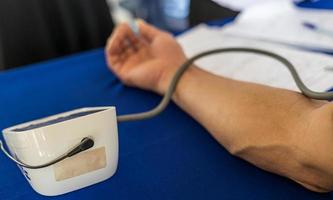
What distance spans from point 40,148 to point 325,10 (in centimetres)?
87

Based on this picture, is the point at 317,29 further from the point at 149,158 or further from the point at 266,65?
the point at 149,158

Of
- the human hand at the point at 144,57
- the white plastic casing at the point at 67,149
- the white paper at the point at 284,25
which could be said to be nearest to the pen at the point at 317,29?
the white paper at the point at 284,25

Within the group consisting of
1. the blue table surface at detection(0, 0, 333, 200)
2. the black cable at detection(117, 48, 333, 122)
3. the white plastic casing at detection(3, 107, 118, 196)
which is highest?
the white plastic casing at detection(3, 107, 118, 196)

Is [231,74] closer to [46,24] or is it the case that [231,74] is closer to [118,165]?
[118,165]

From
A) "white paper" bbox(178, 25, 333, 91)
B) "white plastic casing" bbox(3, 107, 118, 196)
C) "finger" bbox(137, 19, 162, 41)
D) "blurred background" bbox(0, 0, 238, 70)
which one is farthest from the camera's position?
"blurred background" bbox(0, 0, 238, 70)

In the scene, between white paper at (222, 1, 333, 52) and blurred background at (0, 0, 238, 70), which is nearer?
white paper at (222, 1, 333, 52)

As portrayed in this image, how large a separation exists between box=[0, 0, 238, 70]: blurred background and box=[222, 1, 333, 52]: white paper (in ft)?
0.34

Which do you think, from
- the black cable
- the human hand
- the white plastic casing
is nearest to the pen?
the black cable

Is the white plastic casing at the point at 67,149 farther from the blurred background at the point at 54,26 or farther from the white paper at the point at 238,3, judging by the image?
the white paper at the point at 238,3

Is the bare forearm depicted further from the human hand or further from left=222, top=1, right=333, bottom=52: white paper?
left=222, top=1, right=333, bottom=52: white paper

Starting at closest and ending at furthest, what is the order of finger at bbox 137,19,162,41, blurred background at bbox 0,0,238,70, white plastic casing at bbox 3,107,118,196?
1. white plastic casing at bbox 3,107,118,196
2. finger at bbox 137,19,162,41
3. blurred background at bbox 0,0,238,70

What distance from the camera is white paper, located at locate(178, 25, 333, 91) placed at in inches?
26.0

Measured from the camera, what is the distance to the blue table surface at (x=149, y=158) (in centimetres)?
46

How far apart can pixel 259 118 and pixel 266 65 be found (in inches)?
10.4
